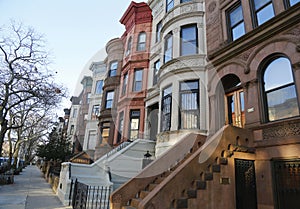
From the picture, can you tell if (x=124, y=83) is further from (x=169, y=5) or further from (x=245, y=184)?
(x=245, y=184)

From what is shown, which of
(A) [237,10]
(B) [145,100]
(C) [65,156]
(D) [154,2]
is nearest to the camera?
(A) [237,10]

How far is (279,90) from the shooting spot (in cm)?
655

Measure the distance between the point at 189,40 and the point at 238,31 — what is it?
294 cm

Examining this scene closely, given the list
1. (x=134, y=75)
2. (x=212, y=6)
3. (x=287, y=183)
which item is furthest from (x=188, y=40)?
(x=287, y=183)

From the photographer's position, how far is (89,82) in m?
27.9

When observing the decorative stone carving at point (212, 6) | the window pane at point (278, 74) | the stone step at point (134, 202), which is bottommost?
the stone step at point (134, 202)

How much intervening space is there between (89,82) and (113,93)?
10802mm

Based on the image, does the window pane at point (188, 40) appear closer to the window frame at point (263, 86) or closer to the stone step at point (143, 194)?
the window frame at point (263, 86)

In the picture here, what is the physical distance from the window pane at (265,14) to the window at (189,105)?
11.8ft

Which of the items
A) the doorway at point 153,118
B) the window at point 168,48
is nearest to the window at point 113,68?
the doorway at point 153,118

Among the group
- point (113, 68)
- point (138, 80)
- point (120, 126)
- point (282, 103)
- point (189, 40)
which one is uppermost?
point (113, 68)

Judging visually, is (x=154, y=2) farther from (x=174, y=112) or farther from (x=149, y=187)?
(x=149, y=187)

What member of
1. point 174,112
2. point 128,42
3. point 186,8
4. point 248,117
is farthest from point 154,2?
point 248,117

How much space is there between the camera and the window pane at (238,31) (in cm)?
828
